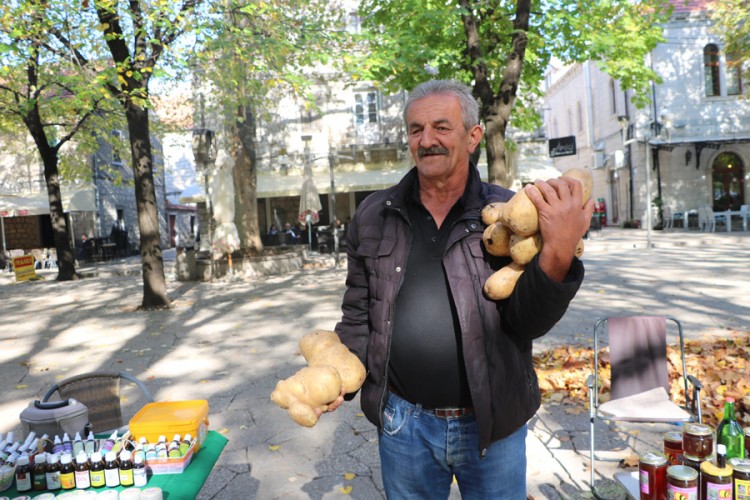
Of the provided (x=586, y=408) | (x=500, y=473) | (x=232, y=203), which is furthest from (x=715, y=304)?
(x=232, y=203)

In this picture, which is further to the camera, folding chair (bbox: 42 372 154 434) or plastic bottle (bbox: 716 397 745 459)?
folding chair (bbox: 42 372 154 434)

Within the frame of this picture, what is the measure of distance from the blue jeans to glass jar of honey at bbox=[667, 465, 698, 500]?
651 mm

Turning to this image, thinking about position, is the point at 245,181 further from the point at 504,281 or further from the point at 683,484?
the point at 504,281

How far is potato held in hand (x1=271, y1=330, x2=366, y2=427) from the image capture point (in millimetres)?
1716

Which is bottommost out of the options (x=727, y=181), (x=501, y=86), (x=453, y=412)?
(x=453, y=412)

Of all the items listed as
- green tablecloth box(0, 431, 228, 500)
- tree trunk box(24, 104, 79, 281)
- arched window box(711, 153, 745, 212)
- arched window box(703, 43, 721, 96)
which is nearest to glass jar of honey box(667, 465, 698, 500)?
green tablecloth box(0, 431, 228, 500)

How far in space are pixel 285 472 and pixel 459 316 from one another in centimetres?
253

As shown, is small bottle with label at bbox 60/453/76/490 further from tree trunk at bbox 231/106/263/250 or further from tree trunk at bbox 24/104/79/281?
tree trunk at bbox 24/104/79/281

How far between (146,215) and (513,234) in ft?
33.0

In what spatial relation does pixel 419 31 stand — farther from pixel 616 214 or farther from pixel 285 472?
pixel 616 214

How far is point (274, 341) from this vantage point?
7.55 m

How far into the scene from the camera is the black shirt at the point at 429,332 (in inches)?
74.9

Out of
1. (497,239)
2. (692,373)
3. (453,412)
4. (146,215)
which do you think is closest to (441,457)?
(453,412)

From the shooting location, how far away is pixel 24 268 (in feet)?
55.0
